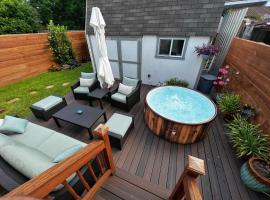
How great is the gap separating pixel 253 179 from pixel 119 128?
3.01 meters

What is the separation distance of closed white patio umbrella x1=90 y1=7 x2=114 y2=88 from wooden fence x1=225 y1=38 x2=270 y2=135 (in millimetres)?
4808

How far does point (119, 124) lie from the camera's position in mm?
3377

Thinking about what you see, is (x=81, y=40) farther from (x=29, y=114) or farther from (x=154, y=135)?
(x=154, y=135)

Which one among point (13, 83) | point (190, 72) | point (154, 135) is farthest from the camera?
point (13, 83)

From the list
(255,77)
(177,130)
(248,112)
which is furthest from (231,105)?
(177,130)

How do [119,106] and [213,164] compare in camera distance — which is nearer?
[213,164]

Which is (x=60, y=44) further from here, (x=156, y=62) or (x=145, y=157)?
(x=145, y=157)

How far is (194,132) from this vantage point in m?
3.21

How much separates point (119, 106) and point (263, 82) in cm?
439

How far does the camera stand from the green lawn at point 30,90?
4784mm

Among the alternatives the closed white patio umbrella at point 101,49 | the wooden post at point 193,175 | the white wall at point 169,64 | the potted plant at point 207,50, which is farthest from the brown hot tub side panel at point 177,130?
the white wall at point 169,64

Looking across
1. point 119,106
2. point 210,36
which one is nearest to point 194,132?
point 119,106

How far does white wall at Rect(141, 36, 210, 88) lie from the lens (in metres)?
5.34

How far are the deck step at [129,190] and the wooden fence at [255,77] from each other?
2.98 m
